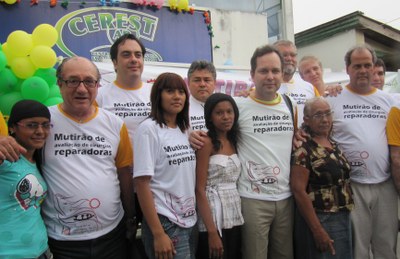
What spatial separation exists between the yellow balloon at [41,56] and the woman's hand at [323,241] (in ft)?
9.98

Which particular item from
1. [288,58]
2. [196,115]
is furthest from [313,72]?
[196,115]

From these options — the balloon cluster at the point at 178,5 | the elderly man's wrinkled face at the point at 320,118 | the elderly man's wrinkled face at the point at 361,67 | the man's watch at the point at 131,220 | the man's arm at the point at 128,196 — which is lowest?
the man's watch at the point at 131,220

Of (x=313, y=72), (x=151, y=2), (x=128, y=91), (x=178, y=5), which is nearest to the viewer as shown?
(x=128, y=91)

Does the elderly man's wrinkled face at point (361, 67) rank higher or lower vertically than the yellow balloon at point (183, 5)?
lower

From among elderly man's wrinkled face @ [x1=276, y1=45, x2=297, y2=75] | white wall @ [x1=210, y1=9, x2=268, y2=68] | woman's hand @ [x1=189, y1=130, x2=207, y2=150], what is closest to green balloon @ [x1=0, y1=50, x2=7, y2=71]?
woman's hand @ [x1=189, y1=130, x2=207, y2=150]

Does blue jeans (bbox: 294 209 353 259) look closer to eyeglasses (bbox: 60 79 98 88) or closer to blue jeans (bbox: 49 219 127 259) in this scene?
blue jeans (bbox: 49 219 127 259)

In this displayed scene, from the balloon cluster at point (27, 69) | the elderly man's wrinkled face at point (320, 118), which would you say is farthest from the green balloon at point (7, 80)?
the elderly man's wrinkled face at point (320, 118)

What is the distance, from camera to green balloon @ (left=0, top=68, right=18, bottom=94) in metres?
3.50

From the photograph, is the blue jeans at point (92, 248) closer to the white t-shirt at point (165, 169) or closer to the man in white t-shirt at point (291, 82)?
the white t-shirt at point (165, 169)

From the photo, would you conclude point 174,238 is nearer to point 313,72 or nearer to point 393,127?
point 393,127

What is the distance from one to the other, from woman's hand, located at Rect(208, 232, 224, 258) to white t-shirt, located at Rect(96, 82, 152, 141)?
1020 mm

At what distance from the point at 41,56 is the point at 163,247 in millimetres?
2474

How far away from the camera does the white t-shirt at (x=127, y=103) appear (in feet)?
9.36

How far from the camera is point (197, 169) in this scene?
254 centimetres
